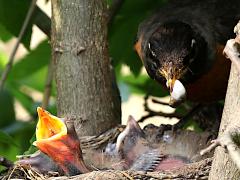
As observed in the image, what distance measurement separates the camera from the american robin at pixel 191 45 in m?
2.55

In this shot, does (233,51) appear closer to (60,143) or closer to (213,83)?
(60,143)

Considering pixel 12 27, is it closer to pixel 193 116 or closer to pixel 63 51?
pixel 63 51

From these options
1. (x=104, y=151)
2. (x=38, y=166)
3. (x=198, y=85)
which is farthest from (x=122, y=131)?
(x=198, y=85)

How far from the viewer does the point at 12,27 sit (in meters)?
2.48

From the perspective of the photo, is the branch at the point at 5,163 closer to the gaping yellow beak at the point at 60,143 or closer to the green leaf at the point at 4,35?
the gaping yellow beak at the point at 60,143

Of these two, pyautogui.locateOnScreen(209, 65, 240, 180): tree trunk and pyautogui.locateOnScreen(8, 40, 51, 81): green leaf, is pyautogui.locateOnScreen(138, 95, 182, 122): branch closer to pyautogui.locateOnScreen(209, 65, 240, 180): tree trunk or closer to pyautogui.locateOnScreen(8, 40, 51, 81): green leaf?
pyautogui.locateOnScreen(8, 40, 51, 81): green leaf

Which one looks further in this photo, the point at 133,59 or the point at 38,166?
the point at 133,59

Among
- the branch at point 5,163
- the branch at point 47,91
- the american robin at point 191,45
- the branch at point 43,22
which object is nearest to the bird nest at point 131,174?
the branch at point 5,163

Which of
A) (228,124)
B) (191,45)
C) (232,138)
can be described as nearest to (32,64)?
(191,45)

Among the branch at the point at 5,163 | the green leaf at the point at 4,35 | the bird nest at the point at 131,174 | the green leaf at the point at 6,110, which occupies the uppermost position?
the green leaf at the point at 4,35

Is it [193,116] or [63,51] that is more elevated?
[63,51]

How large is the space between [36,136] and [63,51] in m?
0.31

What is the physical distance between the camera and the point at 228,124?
1.30m

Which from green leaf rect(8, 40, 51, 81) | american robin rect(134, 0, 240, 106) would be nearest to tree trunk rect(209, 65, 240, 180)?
american robin rect(134, 0, 240, 106)
